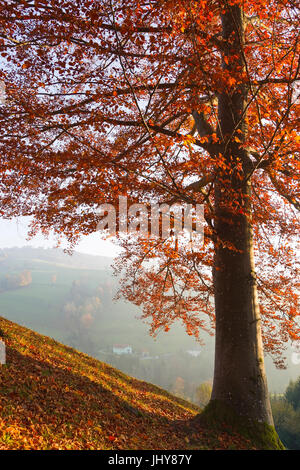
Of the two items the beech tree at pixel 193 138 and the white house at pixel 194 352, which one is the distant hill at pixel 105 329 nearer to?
the white house at pixel 194 352

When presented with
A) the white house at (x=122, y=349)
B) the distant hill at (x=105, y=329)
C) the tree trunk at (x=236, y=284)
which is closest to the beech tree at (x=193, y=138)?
the tree trunk at (x=236, y=284)

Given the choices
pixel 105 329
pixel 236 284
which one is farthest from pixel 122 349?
pixel 236 284

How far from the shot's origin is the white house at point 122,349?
3920 inches

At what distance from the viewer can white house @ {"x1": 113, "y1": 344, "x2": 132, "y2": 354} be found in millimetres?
99562

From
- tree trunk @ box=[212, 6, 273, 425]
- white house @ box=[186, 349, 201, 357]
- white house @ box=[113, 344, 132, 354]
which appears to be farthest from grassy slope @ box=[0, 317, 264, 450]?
white house @ box=[186, 349, 201, 357]

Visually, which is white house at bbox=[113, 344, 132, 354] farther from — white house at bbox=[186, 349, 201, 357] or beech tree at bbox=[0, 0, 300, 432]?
beech tree at bbox=[0, 0, 300, 432]

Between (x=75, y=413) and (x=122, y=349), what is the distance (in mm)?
105983

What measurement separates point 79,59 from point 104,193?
3.28 metres

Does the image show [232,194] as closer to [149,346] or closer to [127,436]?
[127,436]

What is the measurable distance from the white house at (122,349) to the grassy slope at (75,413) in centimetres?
9849

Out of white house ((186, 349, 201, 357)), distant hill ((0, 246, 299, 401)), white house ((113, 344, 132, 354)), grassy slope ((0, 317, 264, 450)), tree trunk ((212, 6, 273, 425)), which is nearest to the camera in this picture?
grassy slope ((0, 317, 264, 450))

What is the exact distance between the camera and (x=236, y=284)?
21.5ft

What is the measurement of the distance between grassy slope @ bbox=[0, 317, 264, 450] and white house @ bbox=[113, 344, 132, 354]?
323ft

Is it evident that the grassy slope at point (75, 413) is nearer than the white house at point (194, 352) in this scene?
Yes
